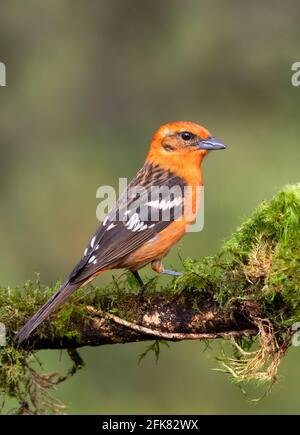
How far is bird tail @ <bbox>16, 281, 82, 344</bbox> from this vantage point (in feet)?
17.4

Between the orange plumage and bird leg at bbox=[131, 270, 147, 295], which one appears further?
the orange plumage

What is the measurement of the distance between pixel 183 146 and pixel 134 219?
3.00 ft

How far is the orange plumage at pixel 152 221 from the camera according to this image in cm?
596

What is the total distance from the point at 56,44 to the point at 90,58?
437 millimetres

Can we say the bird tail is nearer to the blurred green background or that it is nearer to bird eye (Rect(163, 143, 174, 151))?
bird eye (Rect(163, 143, 174, 151))

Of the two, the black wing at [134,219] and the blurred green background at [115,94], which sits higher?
the blurred green background at [115,94]

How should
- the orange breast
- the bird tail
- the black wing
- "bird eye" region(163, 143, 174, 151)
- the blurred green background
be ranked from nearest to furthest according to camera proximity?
the bird tail < the black wing < the orange breast < "bird eye" region(163, 143, 174, 151) < the blurred green background

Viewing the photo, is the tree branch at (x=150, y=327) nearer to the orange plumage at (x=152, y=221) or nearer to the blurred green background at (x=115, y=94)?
the orange plumage at (x=152, y=221)

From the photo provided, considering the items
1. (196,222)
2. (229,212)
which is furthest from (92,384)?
(196,222)

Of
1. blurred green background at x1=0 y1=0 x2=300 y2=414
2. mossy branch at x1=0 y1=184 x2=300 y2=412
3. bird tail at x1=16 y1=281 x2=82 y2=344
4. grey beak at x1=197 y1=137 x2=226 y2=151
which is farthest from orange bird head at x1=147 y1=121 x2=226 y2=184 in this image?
blurred green background at x1=0 y1=0 x2=300 y2=414

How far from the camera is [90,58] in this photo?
38.0 feet

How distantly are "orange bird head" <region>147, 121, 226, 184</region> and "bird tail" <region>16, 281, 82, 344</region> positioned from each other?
1789 millimetres

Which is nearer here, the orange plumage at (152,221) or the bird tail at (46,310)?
the bird tail at (46,310)

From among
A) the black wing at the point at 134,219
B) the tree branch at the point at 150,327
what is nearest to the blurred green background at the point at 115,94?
the black wing at the point at 134,219
